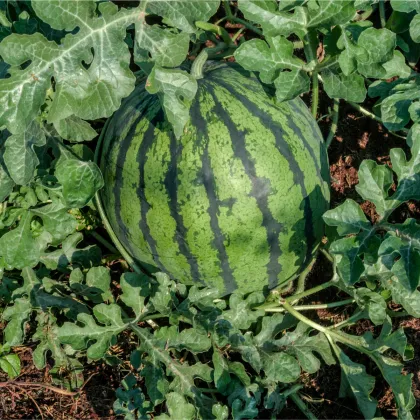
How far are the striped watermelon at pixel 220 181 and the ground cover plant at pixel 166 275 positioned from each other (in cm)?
9

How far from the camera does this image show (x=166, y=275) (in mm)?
2578

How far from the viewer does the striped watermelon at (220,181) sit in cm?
236

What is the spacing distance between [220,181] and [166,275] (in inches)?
18.1

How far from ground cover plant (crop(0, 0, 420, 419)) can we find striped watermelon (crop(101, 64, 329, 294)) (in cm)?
9

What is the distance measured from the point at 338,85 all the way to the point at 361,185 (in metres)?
0.39

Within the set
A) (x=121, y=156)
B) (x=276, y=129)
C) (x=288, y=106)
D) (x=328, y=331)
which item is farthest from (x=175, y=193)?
(x=328, y=331)

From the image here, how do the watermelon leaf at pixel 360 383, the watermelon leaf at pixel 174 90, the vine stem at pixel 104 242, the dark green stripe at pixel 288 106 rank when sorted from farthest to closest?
the vine stem at pixel 104 242 < the watermelon leaf at pixel 360 383 < the dark green stripe at pixel 288 106 < the watermelon leaf at pixel 174 90

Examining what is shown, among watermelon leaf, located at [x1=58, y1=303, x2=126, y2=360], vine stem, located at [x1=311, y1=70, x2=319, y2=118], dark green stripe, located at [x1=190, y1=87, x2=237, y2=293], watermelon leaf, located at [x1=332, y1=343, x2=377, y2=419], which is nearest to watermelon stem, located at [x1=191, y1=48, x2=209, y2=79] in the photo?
dark green stripe, located at [x1=190, y1=87, x2=237, y2=293]

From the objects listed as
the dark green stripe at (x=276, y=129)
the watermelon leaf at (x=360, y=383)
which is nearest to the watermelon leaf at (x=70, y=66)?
the dark green stripe at (x=276, y=129)

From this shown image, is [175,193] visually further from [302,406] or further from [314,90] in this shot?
[302,406]

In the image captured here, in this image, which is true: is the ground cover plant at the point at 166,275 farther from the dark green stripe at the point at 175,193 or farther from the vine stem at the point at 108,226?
the dark green stripe at the point at 175,193

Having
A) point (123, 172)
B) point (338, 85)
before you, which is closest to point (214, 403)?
point (123, 172)

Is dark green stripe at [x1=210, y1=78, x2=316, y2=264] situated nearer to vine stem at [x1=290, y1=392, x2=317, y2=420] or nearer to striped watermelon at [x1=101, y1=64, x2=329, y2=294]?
striped watermelon at [x1=101, y1=64, x2=329, y2=294]

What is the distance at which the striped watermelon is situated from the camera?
2359 mm
